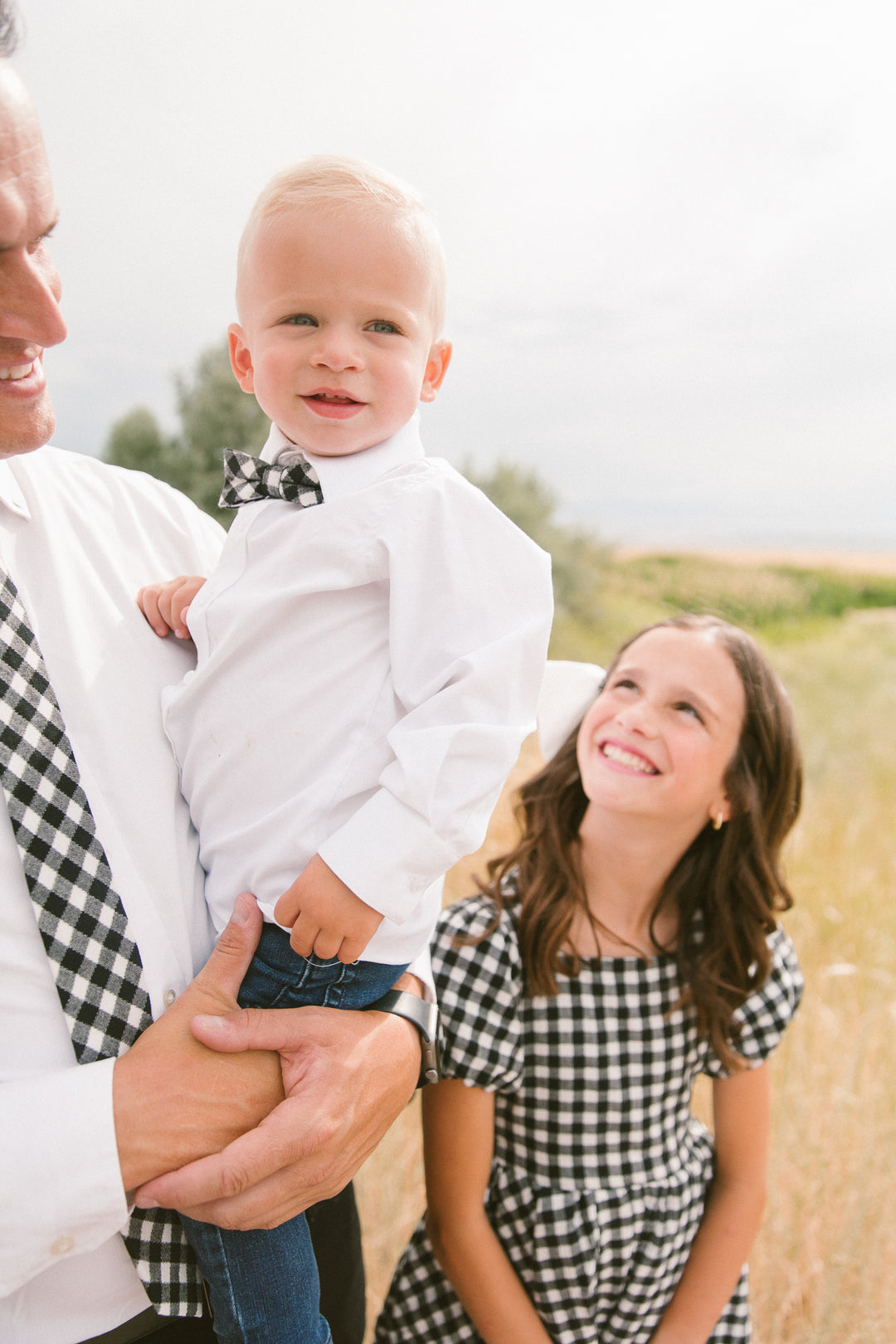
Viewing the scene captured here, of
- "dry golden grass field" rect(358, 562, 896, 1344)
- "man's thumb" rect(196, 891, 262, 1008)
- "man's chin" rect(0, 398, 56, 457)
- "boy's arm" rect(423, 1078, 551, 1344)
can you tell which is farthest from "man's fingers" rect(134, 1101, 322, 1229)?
"dry golden grass field" rect(358, 562, 896, 1344)

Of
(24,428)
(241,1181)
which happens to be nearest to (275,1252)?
(241,1181)

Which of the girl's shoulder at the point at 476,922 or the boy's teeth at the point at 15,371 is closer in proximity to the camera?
the boy's teeth at the point at 15,371

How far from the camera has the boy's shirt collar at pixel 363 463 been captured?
123cm

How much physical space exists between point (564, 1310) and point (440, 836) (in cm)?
124

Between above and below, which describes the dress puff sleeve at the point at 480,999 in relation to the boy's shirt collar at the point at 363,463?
below

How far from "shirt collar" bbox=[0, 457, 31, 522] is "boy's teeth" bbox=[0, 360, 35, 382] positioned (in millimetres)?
145

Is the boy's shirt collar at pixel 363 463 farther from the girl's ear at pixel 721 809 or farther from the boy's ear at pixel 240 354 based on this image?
the girl's ear at pixel 721 809

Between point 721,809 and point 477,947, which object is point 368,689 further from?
point 721,809

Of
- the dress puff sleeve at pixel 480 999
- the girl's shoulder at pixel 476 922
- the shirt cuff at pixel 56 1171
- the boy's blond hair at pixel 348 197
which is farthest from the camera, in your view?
the girl's shoulder at pixel 476 922

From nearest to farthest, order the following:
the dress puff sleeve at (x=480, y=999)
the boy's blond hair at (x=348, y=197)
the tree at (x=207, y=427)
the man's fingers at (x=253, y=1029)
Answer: the man's fingers at (x=253, y=1029) < the boy's blond hair at (x=348, y=197) < the dress puff sleeve at (x=480, y=999) < the tree at (x=207, y=427)

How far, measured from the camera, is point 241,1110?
109cm

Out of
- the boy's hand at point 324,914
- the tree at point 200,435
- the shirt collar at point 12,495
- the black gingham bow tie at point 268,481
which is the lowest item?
the tree at point 200,435

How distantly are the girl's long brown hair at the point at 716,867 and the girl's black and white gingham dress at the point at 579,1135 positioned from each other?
56 millimetres

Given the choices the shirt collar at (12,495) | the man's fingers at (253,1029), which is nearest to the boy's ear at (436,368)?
the shirt collar at (12,495)
